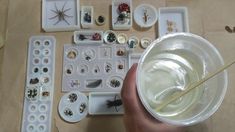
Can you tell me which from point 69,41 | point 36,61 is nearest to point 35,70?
point 36,61

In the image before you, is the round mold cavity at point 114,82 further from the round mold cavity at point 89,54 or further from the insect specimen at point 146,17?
the insect specimen at point 146,17

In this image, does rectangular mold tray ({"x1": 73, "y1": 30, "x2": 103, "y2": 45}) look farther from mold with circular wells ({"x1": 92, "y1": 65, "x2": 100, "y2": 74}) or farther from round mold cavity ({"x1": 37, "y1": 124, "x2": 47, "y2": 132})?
round mold cavity ({"x1": 37, "y1": 124, "x2": 47, "y2": 132})

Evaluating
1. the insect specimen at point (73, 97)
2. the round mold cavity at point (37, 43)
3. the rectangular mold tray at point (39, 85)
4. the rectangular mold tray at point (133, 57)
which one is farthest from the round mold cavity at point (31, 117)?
the rectangular mold tray at point (133, 57)

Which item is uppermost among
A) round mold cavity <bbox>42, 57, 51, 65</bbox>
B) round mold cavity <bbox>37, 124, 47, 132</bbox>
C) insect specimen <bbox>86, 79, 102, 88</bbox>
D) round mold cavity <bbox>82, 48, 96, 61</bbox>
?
round mold cavity <bbox>82, 48, 96, 61</bbox>

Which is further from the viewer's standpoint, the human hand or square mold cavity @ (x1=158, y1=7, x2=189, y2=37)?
square mold cavity @ (x1=158, y1=7, x2=189, y2=37)

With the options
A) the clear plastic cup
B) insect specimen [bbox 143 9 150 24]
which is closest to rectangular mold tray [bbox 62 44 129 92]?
insect specimen [bbox 143 9 150 24]

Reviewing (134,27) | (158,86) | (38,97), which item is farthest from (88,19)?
(158,86)
